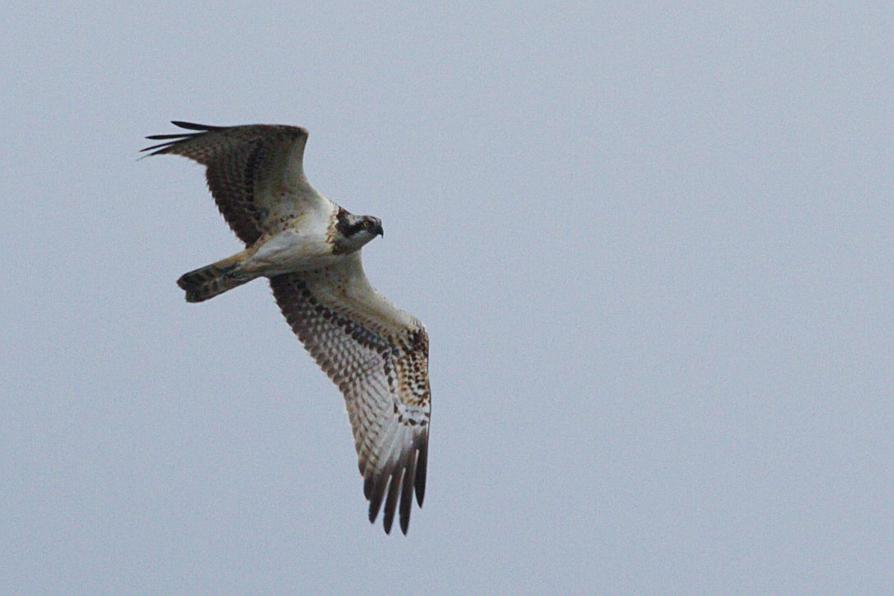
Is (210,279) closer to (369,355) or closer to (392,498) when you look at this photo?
(369,355)

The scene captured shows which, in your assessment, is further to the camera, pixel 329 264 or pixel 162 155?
pixel 329 264

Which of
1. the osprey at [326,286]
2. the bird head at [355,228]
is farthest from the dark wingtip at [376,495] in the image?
the bird head at [355,228]

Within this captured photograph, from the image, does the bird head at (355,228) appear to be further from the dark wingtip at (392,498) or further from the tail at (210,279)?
the dark wingtip at (392,498)

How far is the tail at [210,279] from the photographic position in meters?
12.9

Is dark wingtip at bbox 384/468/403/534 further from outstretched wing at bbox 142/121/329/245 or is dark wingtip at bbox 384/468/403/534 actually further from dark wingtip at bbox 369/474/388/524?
outstretched wing at bbox 142/121/329/245

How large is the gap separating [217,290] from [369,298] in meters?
1.39

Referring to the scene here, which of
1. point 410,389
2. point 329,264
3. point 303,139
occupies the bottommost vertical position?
point 410,389

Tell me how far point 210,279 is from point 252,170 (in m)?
0.99

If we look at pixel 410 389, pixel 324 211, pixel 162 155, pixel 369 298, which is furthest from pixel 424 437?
pixel 162 155

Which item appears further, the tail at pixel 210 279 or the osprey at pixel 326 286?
the tail at pixel 210 279

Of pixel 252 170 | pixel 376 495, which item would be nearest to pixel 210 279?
pixel 252 170

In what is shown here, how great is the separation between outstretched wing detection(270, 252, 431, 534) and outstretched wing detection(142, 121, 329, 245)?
80 cm

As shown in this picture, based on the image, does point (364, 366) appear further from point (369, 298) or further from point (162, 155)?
point (162, 155)

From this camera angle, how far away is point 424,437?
44.8 feet
